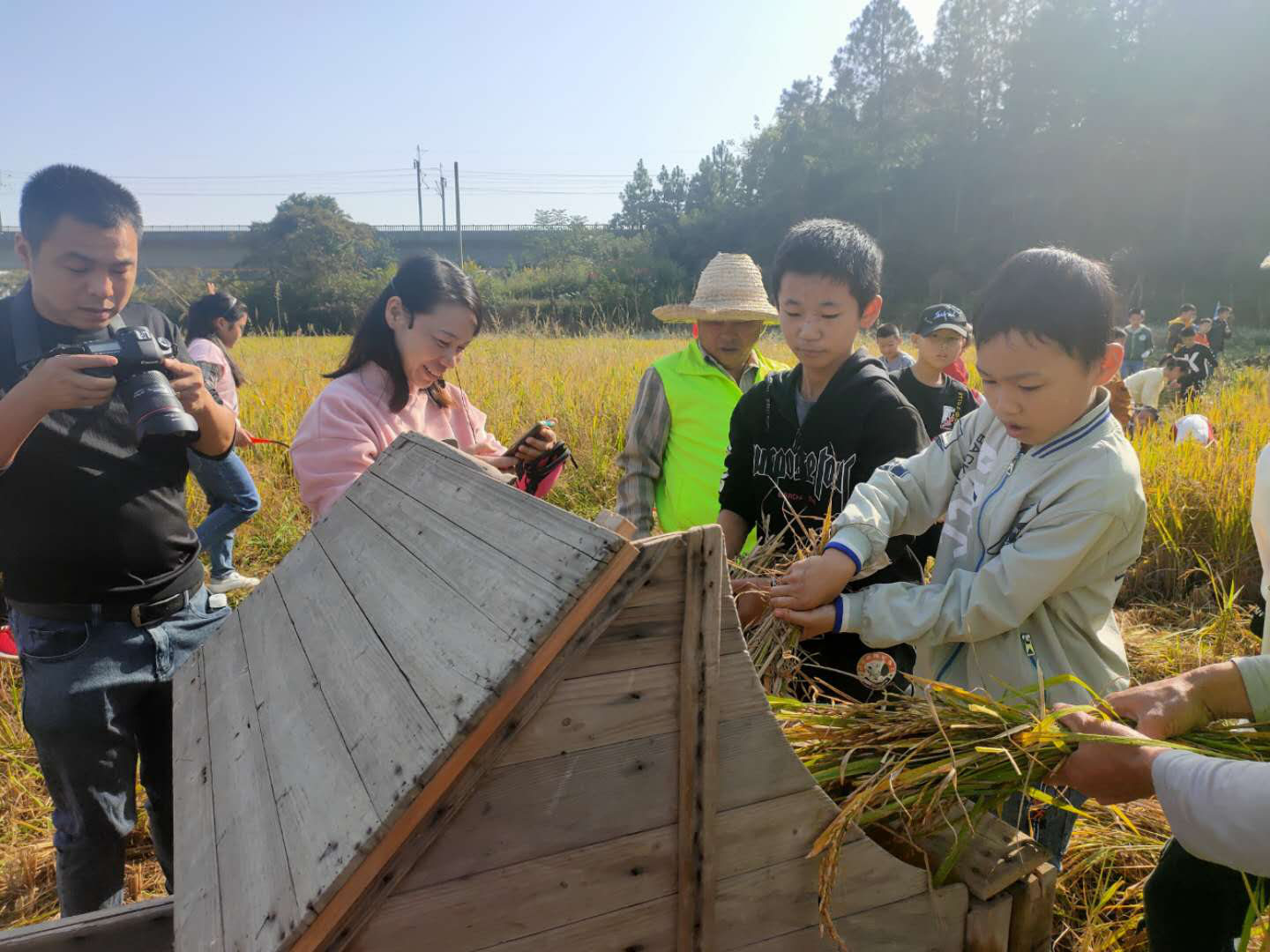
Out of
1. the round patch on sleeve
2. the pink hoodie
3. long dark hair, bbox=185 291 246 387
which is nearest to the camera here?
the round patch on sleeve

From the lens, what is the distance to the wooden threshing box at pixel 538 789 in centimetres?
87

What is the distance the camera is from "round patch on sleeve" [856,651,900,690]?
5.29 ft

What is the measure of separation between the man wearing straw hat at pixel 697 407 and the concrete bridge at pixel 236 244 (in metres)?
31.3

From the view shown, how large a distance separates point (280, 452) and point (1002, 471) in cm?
682

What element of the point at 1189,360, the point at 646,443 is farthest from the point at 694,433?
the point at 1189,360

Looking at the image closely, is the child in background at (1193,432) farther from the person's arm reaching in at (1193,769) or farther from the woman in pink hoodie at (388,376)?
the woman in pink hoodie at (388,376)

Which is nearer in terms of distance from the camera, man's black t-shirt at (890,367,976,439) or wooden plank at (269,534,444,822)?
wooden plank at (269,534,444,822)

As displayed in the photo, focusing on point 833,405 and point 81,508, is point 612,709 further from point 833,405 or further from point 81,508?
point 81,508

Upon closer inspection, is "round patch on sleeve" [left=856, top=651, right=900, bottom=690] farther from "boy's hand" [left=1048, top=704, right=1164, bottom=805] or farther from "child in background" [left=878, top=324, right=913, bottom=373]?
"child in background" [left=878, top=324, right=913, bottom=373]

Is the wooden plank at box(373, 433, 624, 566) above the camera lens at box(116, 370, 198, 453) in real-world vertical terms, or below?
below

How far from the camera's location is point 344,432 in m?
2.29

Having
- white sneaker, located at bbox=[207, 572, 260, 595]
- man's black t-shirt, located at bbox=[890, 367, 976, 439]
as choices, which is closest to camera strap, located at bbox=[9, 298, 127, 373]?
white sneaker, located at bbox=[207, 572, 260, 595]

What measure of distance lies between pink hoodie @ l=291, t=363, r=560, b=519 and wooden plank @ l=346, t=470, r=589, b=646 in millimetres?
760

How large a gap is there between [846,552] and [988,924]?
66 cm
